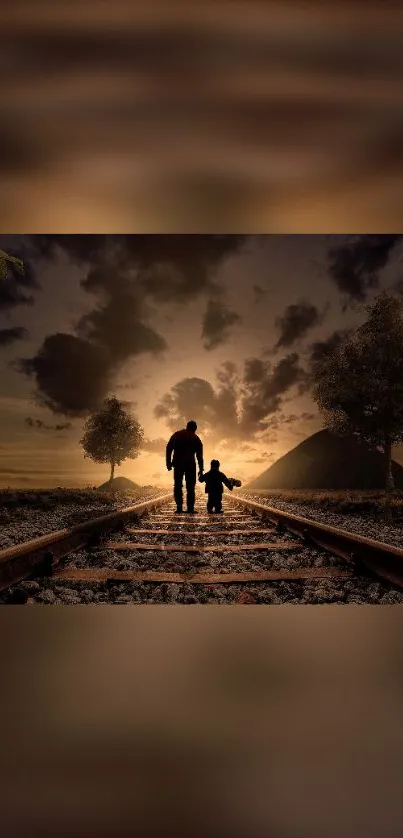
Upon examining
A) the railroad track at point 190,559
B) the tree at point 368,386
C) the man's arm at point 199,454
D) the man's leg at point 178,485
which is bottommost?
the railroad track at point 190,559

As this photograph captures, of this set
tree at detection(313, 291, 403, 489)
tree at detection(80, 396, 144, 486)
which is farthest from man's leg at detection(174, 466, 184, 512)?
tree at detection(313, 291, 403, 489)

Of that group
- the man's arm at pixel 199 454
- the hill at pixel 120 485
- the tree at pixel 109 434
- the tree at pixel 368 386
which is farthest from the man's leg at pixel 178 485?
the tree at pixel 368 386

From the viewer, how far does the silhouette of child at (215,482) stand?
4570 millimetres

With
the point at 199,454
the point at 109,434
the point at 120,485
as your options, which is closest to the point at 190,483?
the point at 199,454

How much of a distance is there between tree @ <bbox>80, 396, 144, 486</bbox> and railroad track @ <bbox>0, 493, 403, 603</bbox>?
493mm

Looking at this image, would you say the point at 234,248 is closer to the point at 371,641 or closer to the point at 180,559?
the point at 180,559

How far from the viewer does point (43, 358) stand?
4.67 metres

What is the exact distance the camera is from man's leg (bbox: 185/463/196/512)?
A: 450 centimetres

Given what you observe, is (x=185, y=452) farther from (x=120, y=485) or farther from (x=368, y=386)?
A: (x=368, y=386)

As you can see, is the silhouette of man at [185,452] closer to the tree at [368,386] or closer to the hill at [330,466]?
the hill at [330,466]

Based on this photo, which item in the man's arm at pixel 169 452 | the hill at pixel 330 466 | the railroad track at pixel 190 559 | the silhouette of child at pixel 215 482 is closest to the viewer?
the railroad track at pixel 190 559

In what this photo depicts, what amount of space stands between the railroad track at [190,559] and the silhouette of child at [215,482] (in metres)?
0.33

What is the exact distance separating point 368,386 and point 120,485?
2.44 metres
